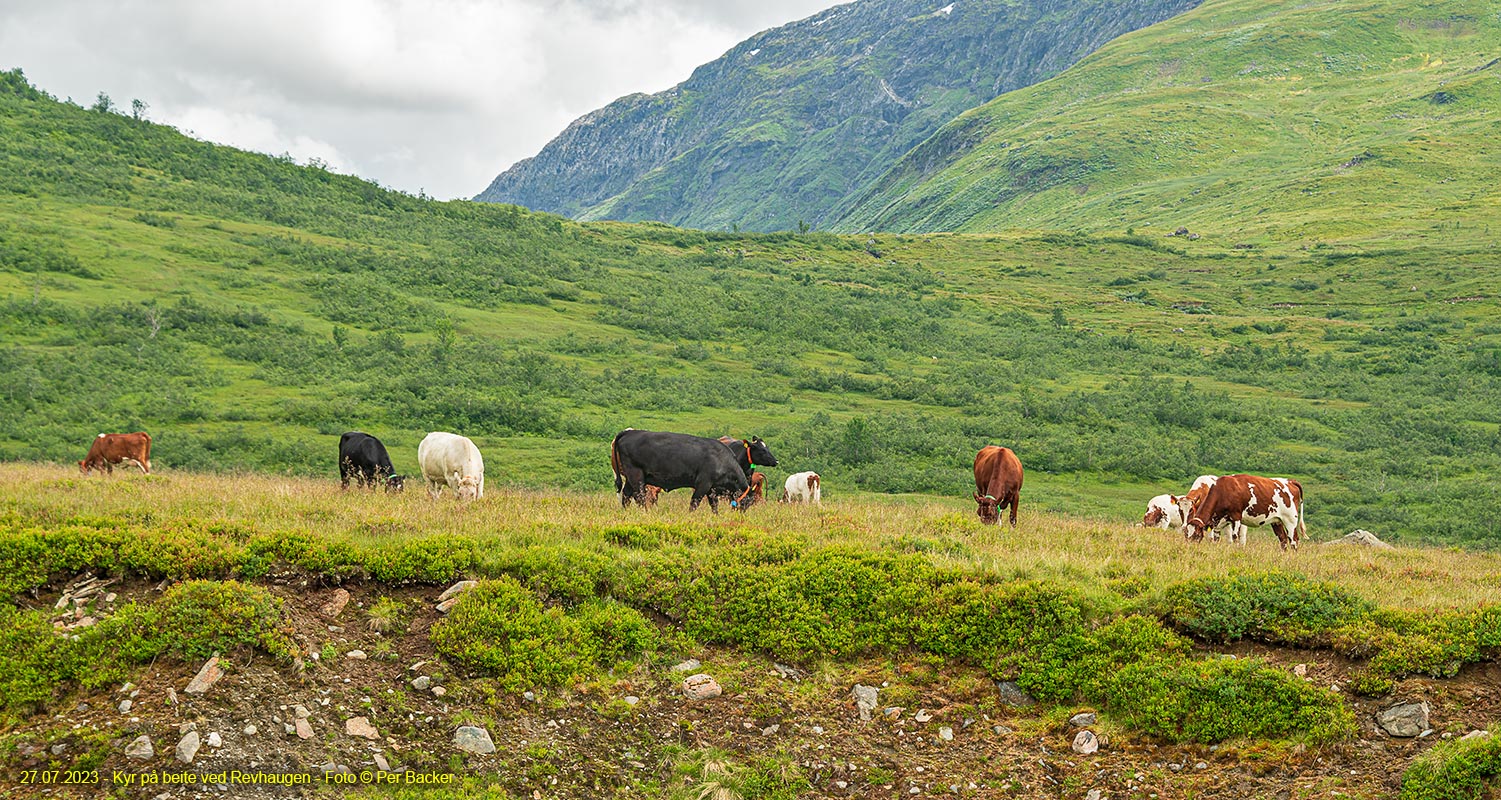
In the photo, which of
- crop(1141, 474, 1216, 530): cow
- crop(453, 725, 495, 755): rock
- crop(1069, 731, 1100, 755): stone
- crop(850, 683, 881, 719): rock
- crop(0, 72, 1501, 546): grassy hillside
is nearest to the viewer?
crop(453, 725, 495, 755): rock

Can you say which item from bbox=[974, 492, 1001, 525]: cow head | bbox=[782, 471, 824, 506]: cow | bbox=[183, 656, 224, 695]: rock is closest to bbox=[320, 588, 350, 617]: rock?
bbox=[183, 656, 224, 695]: rock

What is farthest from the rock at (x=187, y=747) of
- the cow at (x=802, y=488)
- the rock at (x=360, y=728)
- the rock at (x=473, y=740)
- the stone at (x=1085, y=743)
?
the cow at (x=802, y=488)

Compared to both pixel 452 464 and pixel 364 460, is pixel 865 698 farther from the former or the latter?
pixel 364 460

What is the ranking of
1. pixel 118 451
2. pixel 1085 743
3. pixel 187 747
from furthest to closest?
pixel 118 451 < pixel 1085 743 < pixel 187 747

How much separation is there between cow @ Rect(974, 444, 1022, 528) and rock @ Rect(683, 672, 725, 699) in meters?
9.19

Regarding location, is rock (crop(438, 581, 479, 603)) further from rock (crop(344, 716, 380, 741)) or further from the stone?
the stone

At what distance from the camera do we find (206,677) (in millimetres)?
8812

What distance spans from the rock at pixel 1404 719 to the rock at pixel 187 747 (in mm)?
10590

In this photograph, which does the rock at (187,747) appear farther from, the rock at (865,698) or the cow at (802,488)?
the cow at (802,488)

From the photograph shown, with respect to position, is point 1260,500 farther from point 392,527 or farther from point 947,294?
point 947,294

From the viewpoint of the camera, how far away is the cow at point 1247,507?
1914 cm

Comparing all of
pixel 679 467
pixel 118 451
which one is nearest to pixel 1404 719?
pixel 679 467

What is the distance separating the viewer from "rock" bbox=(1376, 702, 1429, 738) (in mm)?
8852

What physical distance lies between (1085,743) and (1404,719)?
2860mm
